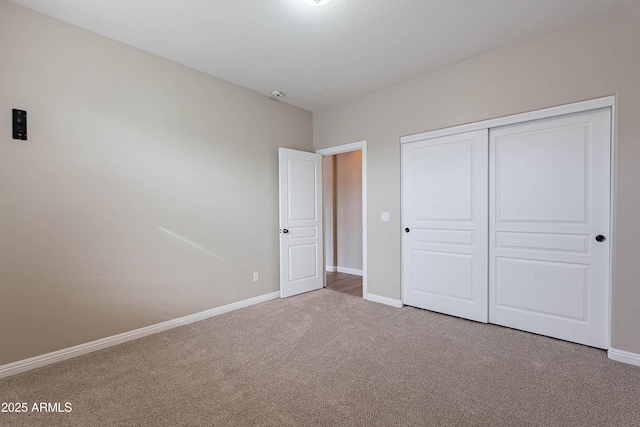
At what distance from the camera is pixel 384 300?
12.5 ft

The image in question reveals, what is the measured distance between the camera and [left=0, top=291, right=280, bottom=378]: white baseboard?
221 centimetres

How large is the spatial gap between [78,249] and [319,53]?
9.48ft

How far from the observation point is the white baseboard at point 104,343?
2215 mm

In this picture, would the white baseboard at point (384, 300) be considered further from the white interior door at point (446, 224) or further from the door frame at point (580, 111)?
the door frame at point (580, 111)

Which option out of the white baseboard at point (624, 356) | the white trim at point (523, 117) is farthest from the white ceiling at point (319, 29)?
the white baseboard at point (624, 356)

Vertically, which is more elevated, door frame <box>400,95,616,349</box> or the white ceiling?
the white ceiling

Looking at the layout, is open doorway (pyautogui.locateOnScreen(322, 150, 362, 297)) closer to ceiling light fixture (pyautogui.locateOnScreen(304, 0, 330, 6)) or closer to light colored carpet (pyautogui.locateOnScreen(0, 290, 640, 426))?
light colored carpet (pyautogui.locateOnScreen(0, 290, 640, 426))

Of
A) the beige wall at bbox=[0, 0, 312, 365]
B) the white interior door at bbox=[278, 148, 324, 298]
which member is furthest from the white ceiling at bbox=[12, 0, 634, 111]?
the white interior door at bbox=[278, 148, 324, 298]

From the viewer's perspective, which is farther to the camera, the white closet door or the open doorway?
the open doorway

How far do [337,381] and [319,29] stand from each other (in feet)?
9.47

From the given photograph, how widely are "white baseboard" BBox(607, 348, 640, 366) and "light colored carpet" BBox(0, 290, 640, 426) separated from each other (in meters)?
0.06

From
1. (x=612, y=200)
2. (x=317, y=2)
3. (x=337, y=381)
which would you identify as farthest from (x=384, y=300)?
(x=317, y=2)

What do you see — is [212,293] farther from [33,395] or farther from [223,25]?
[223,25]

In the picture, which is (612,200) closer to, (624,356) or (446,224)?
(624,356)
